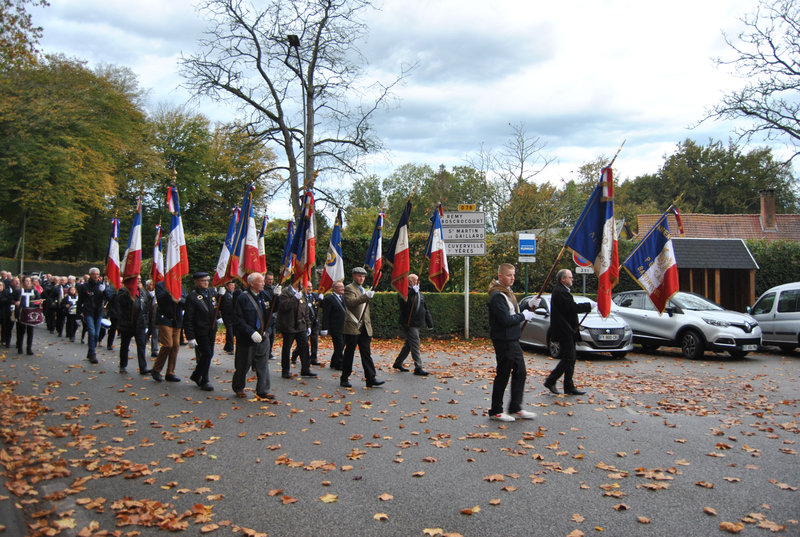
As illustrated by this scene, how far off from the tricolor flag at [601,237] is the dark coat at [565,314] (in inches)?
38.2

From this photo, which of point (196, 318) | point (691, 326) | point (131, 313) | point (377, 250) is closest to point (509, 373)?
point (196, 318)

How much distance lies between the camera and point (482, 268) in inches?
888

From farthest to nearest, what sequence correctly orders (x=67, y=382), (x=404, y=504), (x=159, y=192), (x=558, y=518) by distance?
(x=159, y=192) → (x=67, y=382) → (x=404, y=504) → (x=558, y=518)

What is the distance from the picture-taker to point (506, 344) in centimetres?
753

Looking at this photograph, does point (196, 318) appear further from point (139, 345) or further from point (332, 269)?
point (332, 269)

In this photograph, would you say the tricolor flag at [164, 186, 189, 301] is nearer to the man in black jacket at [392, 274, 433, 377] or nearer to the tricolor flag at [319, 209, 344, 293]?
the tricolor flag at [319, 209, 344, 293]

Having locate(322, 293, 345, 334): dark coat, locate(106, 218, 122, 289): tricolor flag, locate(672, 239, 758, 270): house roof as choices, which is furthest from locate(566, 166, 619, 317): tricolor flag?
locate(672, 239, 758, 270): house roof

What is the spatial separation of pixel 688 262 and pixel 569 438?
18.6 metres

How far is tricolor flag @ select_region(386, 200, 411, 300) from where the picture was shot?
11.4 meters

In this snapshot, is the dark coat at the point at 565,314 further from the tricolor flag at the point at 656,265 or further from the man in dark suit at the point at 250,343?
the man in dark suit at the point at 250,343

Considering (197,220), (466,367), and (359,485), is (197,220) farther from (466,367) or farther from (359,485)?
(359,485)

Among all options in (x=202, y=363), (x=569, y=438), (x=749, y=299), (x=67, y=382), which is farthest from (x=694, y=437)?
(x=749, y=299)

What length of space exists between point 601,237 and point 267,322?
5.35 m

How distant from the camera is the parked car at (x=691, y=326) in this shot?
13.6 meters
